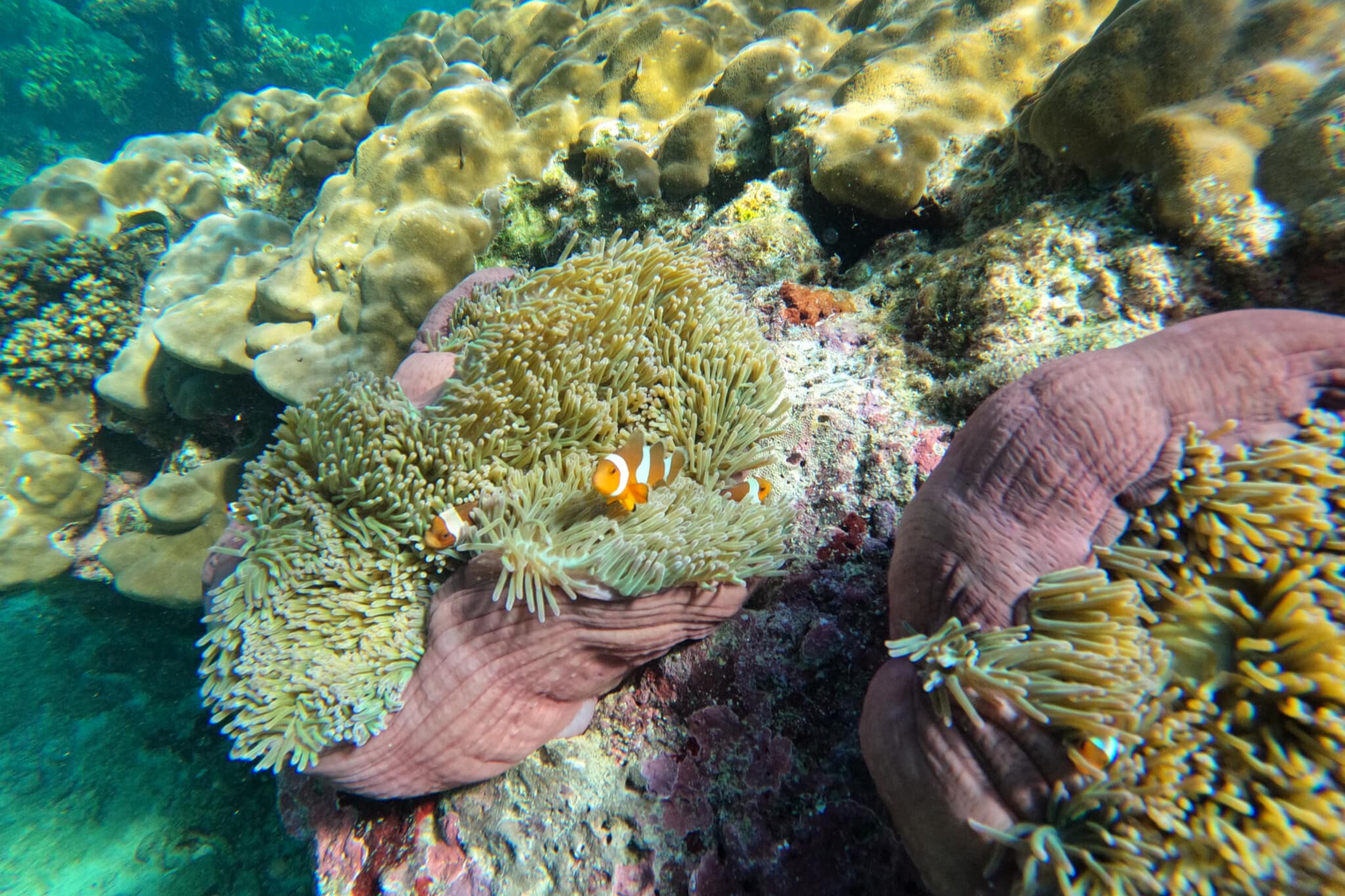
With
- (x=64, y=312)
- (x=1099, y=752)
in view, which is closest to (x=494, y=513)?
(x=1099, y=752)

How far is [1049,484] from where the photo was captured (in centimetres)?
139

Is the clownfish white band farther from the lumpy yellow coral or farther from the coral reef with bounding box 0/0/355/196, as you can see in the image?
the coral reef with bounding box 0/0/355/196

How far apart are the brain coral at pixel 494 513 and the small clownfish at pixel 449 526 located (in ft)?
0.11

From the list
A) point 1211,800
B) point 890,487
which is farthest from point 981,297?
point 1211,800

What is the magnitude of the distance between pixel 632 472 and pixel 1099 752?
Result: 4.40 feet

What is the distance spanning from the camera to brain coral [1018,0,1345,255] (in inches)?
76.0

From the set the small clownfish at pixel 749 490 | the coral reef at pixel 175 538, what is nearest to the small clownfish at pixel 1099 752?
the small clownfish at pixel 749 490

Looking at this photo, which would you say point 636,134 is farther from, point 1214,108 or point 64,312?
point 64,312

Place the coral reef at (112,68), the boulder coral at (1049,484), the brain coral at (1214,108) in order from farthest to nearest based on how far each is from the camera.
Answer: the coral reef at (112,68) → the brain coral at (1214,108) → the boulder coral at (1049,484)

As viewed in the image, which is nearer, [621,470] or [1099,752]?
[1099,752]

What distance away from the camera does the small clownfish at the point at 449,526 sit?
1.95 metres

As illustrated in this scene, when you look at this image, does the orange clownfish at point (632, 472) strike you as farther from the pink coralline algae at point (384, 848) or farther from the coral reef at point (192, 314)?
the coral reef at point (192, 314)

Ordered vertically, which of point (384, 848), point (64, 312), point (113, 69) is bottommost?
point (384, 848)

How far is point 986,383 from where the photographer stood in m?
2.15
